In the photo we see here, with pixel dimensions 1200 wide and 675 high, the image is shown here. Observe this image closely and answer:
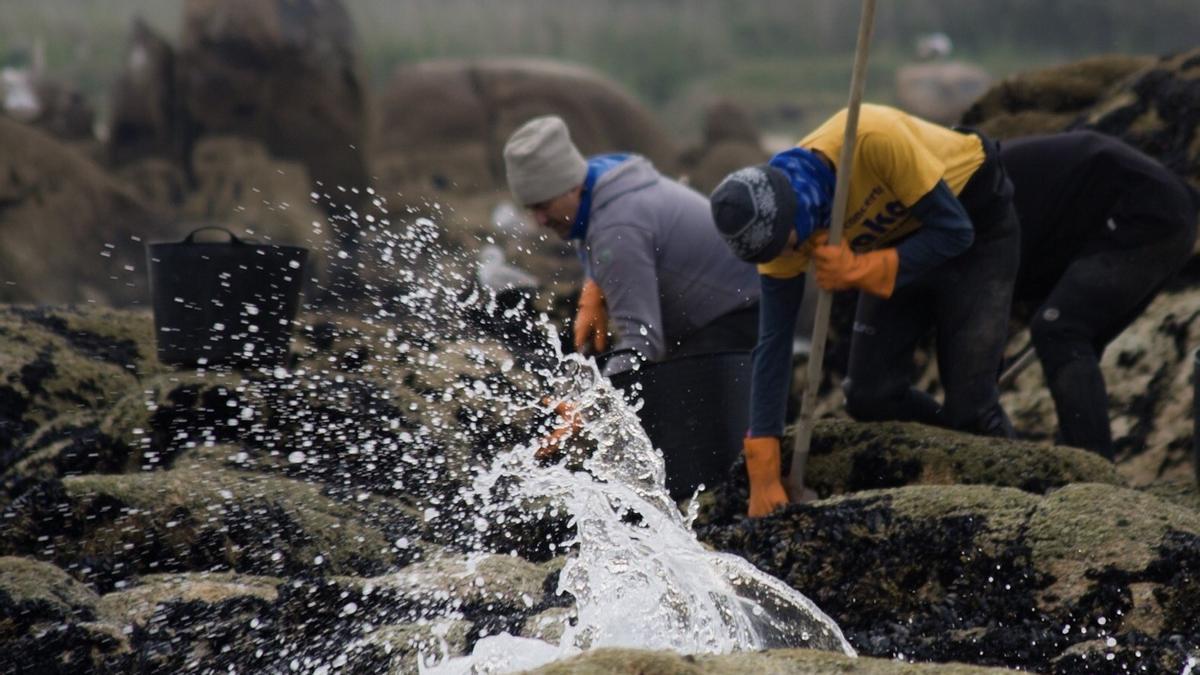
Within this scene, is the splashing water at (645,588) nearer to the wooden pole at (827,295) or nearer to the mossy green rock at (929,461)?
the wooden pole at (827,295)

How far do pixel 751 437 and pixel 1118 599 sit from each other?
1.34m

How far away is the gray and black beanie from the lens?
413 cm

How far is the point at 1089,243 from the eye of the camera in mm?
5051

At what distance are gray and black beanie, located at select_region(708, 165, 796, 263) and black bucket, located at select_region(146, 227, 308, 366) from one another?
6.27ft

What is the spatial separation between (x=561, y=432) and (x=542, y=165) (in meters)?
0.89

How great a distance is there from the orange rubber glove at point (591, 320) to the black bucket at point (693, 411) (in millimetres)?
699

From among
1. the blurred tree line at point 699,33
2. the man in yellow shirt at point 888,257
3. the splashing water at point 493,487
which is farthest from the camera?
the blurred tree line at point 699,33

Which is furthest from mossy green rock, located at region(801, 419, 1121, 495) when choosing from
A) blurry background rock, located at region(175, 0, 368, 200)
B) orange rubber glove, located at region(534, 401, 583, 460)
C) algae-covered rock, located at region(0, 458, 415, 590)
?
blurry background rock, located at region(175, 0, 368, 200)

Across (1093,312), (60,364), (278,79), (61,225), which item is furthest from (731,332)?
(278,79)

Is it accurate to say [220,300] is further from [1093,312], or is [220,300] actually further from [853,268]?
[1093,312]

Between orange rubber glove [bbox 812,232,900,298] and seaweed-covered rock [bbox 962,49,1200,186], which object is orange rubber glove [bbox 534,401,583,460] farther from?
seaweed-covered rock [bbox 962,49,1200,186]

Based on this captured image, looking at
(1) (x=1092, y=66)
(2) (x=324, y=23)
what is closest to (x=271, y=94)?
(2) (x=324, y=23)

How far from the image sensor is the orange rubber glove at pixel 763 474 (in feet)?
14.3

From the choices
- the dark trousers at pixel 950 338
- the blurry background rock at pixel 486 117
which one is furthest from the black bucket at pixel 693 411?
the blurry background rock at pixel 486 117
